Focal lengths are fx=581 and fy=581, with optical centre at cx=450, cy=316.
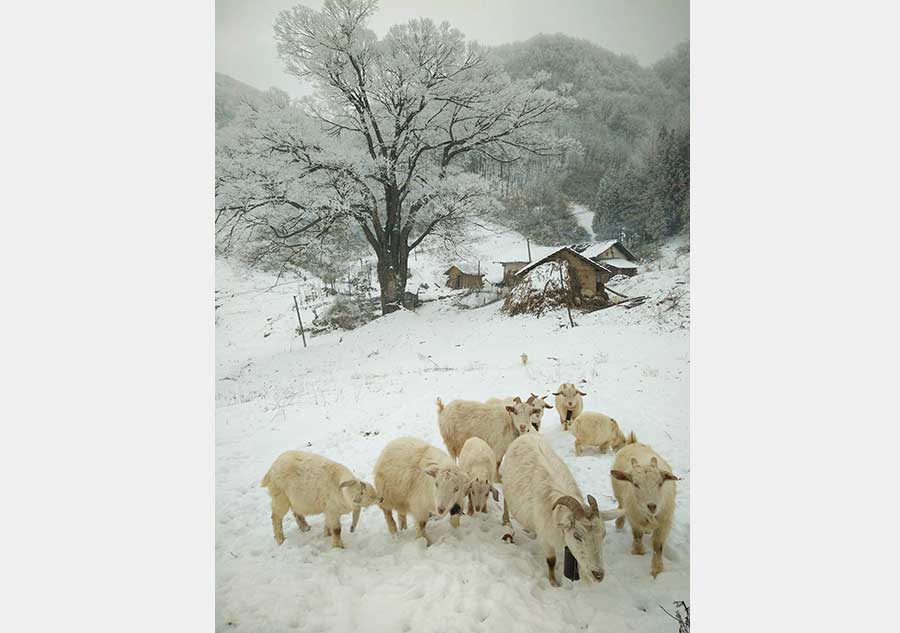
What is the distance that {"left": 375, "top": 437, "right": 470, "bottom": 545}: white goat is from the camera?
10.5ft

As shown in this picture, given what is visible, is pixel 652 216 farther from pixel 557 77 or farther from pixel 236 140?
pixel 236 140

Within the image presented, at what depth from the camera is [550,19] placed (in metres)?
3.60

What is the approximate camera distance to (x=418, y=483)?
335 cm

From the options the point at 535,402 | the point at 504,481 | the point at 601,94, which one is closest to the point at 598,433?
the point at 535,402

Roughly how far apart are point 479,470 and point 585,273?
4.70ft

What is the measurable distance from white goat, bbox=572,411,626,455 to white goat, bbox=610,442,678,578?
236 mm

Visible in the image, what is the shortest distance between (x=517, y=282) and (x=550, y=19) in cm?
164

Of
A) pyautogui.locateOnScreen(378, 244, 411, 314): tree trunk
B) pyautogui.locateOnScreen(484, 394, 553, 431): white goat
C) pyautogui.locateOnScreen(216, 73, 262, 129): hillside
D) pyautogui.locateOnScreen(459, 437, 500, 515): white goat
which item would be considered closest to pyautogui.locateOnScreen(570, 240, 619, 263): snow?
pyautogui.locateOnScreen(484, 394, 553, 431): white goat

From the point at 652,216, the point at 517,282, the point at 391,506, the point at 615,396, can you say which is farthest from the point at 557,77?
the point at 391,506

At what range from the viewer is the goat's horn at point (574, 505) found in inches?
115

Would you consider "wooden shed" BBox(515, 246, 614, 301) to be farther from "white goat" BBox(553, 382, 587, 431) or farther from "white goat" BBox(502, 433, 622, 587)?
"white goat" BBox(502, 433, 622, 587)

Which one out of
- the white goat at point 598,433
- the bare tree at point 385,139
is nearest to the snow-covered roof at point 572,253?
the bare tree at point 385,139

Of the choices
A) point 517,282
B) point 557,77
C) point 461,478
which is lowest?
point 461,478

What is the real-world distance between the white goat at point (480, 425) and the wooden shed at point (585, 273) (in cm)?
A: 84
